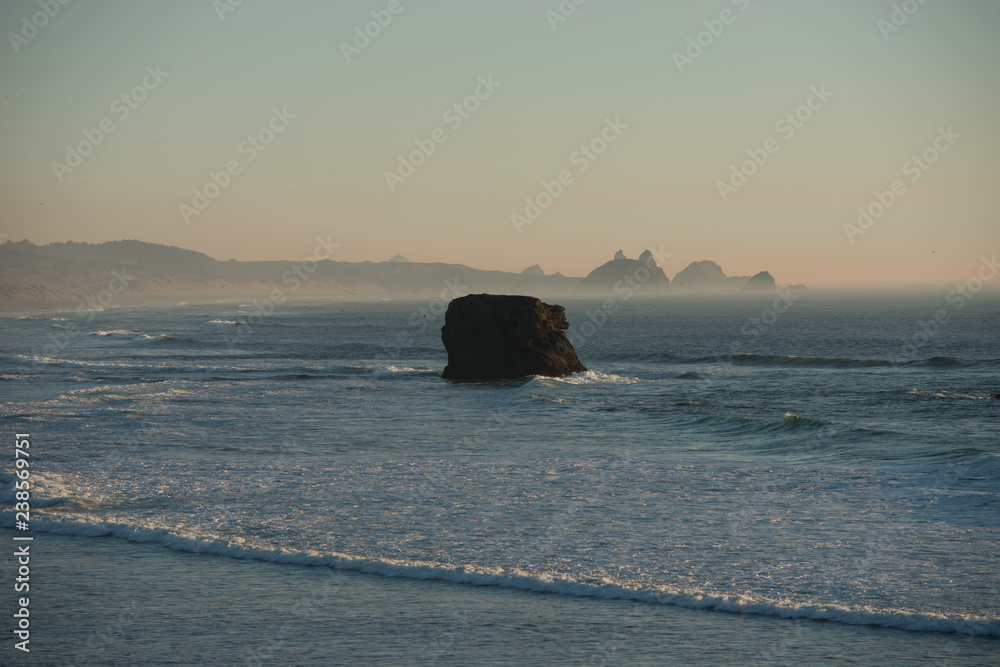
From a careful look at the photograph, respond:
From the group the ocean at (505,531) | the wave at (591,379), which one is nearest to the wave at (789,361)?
the wave at (591,379)

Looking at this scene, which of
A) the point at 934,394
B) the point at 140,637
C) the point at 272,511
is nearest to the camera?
the point at 140,637

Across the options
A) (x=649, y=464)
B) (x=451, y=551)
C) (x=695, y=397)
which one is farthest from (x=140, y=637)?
(x=695, y=397)

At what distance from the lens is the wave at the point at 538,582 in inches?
395

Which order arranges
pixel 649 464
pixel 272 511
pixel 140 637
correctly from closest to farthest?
pixel 140 637 < pixel 272 511 < pixel 649 464

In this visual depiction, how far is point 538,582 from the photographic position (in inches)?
452

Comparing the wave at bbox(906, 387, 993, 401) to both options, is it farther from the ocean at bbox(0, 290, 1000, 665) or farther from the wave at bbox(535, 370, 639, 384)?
the wave at bbox(535, 370, 639, 384)

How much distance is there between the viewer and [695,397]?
3697 cm

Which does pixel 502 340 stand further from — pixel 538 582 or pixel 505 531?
pixel 538 582

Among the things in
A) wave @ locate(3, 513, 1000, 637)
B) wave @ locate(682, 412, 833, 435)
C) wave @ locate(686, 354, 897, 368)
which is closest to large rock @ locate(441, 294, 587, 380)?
wave @ locate(682, 412, 833, 435)

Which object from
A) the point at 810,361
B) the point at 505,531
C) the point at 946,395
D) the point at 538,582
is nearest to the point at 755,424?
the point at 946,395

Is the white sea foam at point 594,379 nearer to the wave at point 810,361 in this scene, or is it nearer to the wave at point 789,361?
the wave at point 810,361

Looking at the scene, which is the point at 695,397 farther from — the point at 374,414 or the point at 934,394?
the point at 374,414

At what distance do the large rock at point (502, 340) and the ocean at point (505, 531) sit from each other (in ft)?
32.1

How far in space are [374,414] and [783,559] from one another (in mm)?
20104
